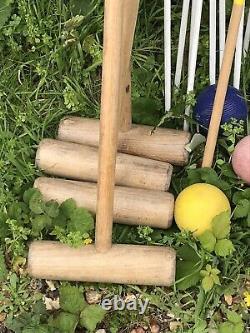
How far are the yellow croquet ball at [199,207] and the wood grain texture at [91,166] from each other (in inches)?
3.9

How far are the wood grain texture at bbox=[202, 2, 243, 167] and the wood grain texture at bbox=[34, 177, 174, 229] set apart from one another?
0.51 feet

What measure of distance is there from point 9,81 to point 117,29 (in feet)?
2.55

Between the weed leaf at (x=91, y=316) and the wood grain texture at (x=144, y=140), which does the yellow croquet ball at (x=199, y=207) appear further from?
the weed leaf at (x=91, y=316)

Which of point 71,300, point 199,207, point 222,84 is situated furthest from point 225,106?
point 71,300

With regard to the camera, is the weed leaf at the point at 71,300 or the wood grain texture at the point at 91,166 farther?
the wood grain texture at the point at 91,166

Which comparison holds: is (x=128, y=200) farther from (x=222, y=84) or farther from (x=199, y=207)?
(x=222, y=84)

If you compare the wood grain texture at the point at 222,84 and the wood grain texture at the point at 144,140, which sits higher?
the wood grain texture at the point at 222,84

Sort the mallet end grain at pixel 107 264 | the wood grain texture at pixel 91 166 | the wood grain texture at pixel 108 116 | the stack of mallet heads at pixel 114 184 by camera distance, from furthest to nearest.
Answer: the wood grain texture at pixel 91 166
the mallet end grain at pixel 107 264
the stack of mallet heads at pixel 114 184
the wood grain texture at pixel 108 116

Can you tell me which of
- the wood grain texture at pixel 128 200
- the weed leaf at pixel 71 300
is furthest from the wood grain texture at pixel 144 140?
the weed leaf at pixel 71 300

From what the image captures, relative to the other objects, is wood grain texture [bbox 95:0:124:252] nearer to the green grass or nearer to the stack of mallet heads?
the stack of mallet heads

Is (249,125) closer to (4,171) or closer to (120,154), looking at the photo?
(120,154)

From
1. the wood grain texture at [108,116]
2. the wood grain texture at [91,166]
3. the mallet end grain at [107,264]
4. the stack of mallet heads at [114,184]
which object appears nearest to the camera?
the wood grain texture at [108,116]

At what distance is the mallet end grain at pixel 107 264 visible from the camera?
179 centimetres

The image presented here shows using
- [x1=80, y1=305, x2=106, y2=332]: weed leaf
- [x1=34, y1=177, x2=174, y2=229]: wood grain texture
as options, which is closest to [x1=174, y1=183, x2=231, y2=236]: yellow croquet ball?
[x1=34, y1=177, x2=174, y2=229]: wood grain texture
